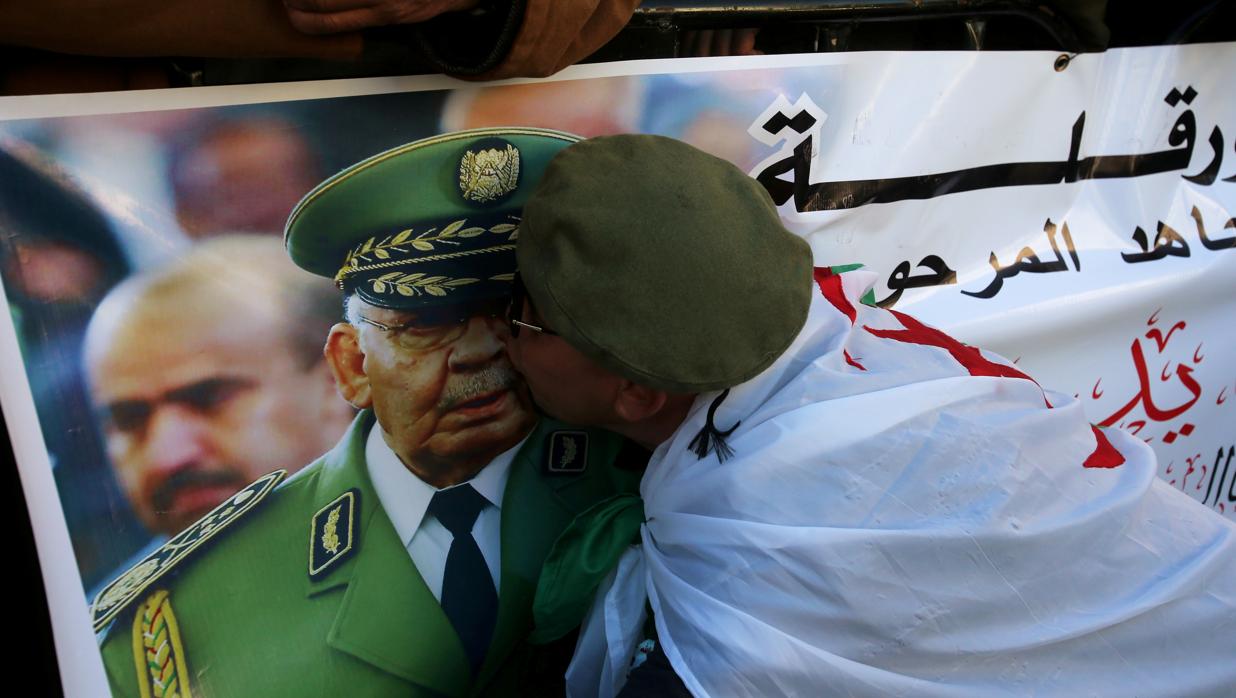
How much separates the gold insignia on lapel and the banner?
0.08 metres

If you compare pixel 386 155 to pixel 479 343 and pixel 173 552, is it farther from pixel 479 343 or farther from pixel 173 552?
pixel 173 552

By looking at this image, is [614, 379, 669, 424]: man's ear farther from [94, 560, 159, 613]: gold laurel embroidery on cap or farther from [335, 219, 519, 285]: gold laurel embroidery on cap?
[94, 560, 159, 613]: gold laurel embroidery on cap

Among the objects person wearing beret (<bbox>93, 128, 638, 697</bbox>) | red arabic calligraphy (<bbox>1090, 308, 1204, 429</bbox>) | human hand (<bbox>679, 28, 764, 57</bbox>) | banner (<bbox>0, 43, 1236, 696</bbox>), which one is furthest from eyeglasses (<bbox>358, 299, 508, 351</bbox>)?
red arabic calligraphy (<bbox>1090, 308, 1204, 429</bbox>)

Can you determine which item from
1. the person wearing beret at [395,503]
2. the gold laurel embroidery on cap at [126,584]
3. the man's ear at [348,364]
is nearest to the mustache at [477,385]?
the person wearing beret at [395,503]

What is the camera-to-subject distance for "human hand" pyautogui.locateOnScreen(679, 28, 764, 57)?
1429 millimetres

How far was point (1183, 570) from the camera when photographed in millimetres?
1203

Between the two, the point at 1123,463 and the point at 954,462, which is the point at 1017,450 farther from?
the point at 1123,463

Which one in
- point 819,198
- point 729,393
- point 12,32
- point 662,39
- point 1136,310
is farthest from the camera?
point 1136,310

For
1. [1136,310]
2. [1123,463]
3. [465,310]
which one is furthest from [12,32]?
[1136,310]

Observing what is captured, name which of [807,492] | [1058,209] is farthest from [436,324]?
[1058,209]

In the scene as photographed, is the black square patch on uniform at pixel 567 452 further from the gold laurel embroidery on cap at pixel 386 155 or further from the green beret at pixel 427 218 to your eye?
the gold laurel embroidery on cap at pixel 386 155

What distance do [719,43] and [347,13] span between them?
0.64 m

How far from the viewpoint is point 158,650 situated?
1127 millimetres

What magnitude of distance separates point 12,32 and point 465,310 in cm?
60
